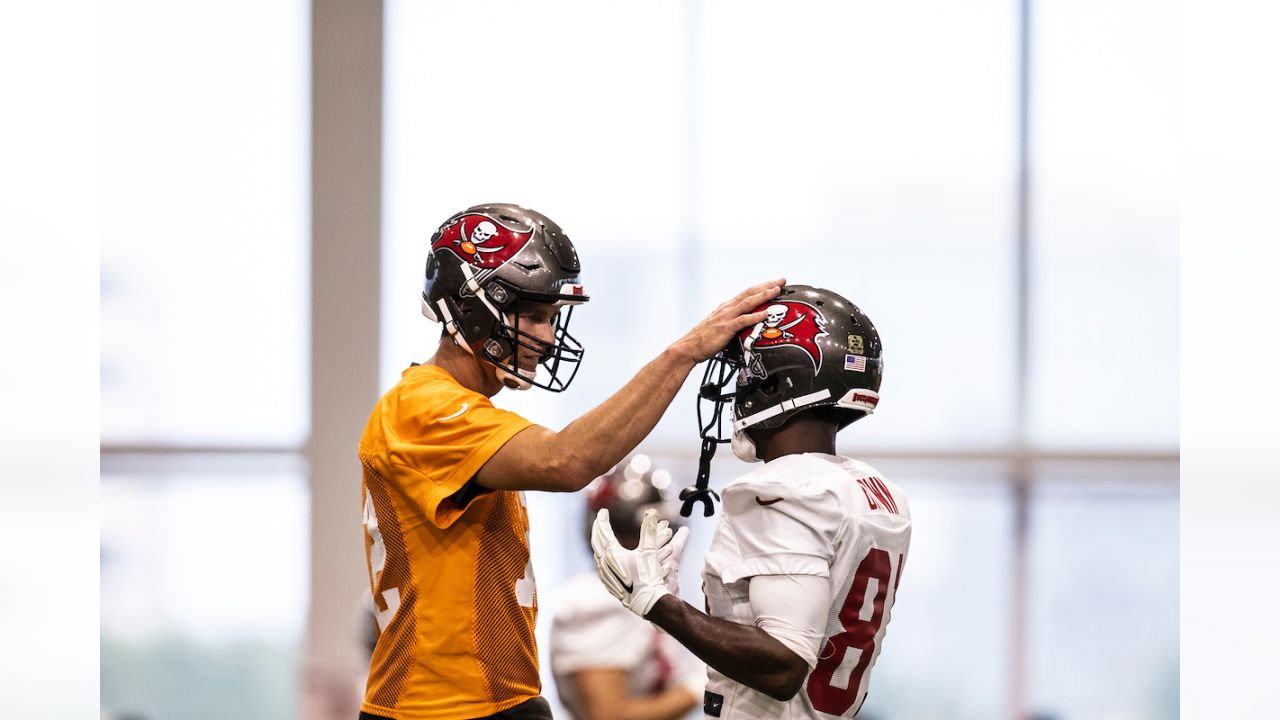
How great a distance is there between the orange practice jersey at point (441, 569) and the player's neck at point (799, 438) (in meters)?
0.46

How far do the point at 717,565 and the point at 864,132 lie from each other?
391 centimetres

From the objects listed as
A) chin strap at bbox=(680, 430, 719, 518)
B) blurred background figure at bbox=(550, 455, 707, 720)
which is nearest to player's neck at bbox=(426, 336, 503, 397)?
chin strap at bbox=(680, 430, 719, 518)

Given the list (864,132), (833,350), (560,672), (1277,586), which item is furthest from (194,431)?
(1277,586)

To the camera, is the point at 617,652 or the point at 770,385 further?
the point at 617,652

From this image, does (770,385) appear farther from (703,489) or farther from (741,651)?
(741,651)

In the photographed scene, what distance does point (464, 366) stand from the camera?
2.38 meters

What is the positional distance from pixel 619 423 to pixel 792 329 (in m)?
0.36

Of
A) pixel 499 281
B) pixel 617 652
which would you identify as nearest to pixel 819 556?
pixel 499 281

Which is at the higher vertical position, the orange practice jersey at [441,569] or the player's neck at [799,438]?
the player's neck at [799,438]

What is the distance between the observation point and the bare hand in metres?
2.11

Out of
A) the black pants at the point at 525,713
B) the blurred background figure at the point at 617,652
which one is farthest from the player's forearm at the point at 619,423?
the blurred background figure at the point at 617,652

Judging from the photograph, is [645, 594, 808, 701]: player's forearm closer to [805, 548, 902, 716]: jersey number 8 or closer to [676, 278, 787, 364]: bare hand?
[805, 548, 902, 716]: jersey number 8

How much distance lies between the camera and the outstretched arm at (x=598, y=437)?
2076 mm

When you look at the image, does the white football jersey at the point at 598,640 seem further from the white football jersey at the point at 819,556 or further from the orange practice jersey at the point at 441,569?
the white football jersey at the point at 819,556
